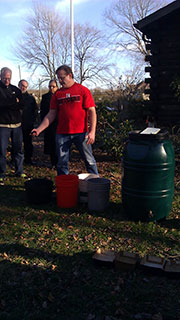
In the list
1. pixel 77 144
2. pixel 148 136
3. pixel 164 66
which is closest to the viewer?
pixel 148 136

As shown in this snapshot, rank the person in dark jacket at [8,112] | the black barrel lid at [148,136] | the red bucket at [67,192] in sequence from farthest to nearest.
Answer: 1. the person in dark jacket at [8,112]
2. the red bucket at [67,192]
3. the black barrel lid at [148,136]

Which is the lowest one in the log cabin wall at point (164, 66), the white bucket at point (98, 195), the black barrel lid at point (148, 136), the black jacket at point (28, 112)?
the white bucket at point (98, 195)

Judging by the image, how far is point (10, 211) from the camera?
4645mm

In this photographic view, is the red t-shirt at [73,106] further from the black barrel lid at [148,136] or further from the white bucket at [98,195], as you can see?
the black barrel lid at [148,136]

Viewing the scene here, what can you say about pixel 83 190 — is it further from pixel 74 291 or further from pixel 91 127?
pixel 74 291

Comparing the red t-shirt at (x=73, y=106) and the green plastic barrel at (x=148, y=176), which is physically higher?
the red t-shirt at (x=73, y=106)

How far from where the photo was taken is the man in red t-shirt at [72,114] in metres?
4.71

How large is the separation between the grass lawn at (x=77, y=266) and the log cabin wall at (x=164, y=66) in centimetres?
470

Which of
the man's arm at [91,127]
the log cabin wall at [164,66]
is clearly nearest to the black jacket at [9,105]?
the man's arm at [91,127]

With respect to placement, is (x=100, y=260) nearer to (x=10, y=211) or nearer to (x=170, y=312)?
(x=170, y=312)

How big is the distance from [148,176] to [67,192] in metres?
1.26

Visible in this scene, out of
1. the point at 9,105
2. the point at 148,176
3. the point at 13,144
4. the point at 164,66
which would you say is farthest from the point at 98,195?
the point at 164,66

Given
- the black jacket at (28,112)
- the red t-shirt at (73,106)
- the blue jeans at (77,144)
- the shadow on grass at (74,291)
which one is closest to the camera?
the shadow on grass at (74,291)

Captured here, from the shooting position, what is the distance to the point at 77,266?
124 inches
